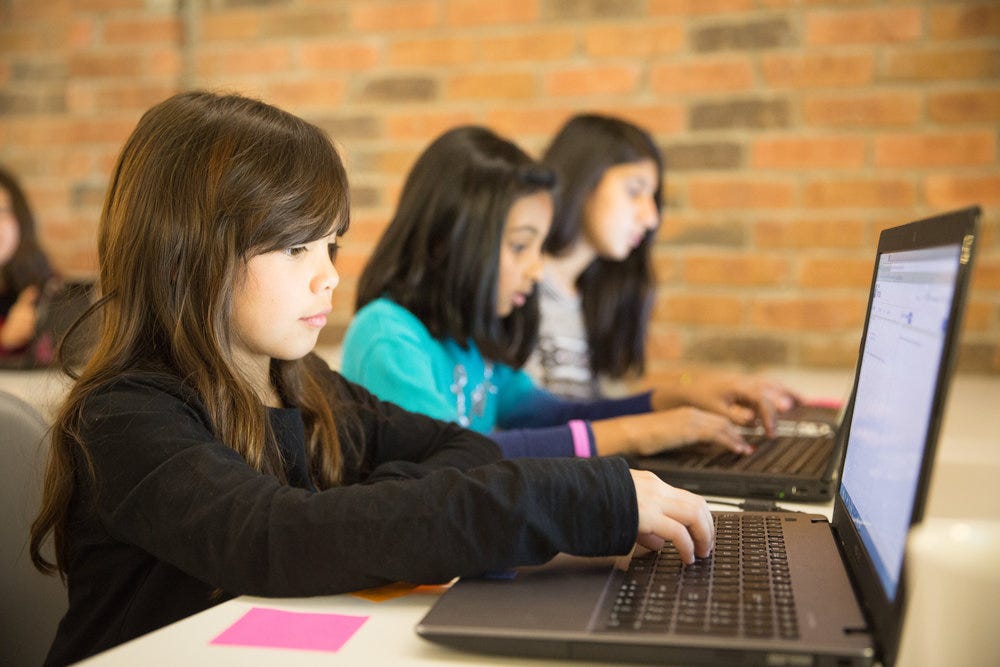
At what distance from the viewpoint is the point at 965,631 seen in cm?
57

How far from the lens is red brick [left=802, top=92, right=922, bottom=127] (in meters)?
2.29

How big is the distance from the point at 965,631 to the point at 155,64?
8.80 feet

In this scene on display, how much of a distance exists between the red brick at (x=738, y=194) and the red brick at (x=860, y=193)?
2.1 inches

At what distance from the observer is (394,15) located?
8.64ft

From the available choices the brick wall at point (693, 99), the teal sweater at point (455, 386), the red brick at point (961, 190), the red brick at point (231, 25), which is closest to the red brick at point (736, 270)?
the brick wall at point (693, 99)

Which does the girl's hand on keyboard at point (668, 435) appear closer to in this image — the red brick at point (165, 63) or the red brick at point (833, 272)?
the red brick at point (833, 272)

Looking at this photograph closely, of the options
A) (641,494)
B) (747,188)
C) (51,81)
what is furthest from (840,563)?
(51,81)

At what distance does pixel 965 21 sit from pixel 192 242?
1.90 m

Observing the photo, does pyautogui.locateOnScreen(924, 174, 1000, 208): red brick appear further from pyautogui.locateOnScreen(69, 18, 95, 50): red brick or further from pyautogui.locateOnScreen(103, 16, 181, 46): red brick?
pyautogui.locateOnScreen(69, 18, 95, 50): red brick

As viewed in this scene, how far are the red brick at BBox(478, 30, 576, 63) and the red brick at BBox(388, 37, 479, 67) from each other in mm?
38

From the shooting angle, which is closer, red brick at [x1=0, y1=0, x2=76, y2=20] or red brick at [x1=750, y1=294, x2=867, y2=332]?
red brick at [x1=750, y1=294, x2=867, y2=332]

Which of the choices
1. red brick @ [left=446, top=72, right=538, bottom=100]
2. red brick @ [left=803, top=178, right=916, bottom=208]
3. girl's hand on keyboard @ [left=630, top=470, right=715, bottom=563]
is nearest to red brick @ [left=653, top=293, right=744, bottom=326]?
red brick @ [left=803, top=178, right=916, bottom=208]

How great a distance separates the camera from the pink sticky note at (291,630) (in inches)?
27.7

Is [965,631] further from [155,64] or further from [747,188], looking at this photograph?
[155,64]
